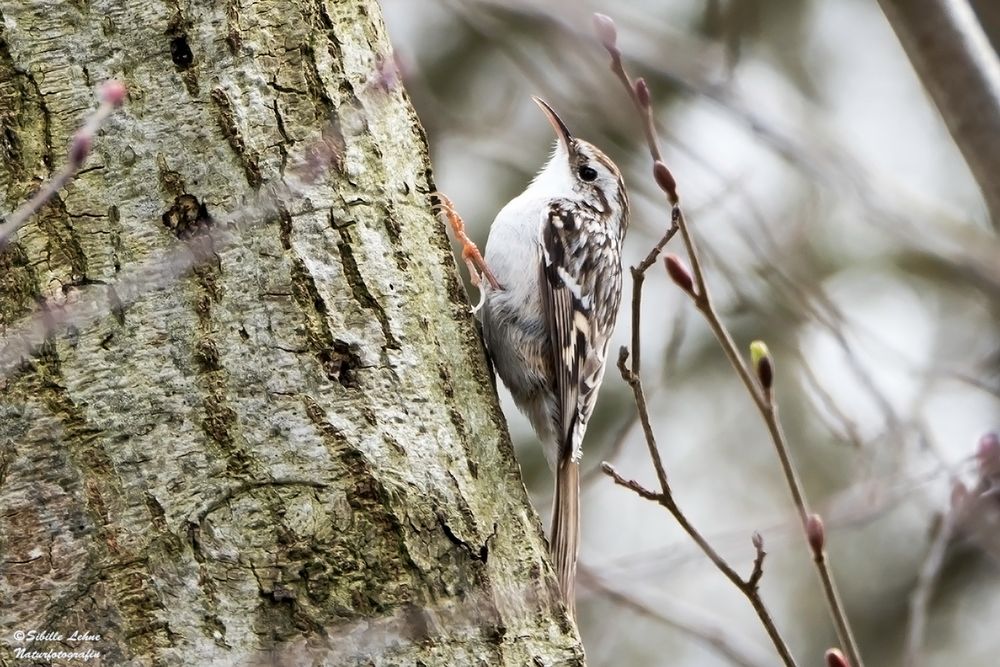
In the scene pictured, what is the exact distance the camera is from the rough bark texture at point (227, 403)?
1.63m

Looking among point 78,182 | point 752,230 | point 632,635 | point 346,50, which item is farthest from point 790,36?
point 78,182

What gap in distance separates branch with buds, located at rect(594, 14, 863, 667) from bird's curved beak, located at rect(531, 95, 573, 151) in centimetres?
125

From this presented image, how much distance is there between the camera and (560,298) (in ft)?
10.6

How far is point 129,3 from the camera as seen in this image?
1.78 meters

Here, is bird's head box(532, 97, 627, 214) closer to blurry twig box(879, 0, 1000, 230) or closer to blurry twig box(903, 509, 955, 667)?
blurry twig box(903, 509, 955, 667)

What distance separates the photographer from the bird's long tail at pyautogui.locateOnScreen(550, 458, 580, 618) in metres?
2.42

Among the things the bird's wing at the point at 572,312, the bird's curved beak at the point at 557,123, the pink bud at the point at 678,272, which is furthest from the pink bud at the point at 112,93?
the bird's curved beak at the point at 557,123

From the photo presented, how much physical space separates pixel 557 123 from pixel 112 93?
220 cm

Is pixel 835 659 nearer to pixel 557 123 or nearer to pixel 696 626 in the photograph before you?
pixel 696 626

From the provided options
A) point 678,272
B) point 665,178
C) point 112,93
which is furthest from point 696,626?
point 112,93

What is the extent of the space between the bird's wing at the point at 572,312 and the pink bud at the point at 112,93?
1.48 m

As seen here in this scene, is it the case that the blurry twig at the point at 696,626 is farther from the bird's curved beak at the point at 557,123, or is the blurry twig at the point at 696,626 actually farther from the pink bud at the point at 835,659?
the bird's curved beak at the point at 557,123

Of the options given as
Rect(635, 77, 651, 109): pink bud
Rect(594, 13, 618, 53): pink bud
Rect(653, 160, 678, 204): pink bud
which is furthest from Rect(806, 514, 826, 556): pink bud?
Rect(594, 13, 618, 53): pink bud

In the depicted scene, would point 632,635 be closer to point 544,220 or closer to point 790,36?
point 790,36
